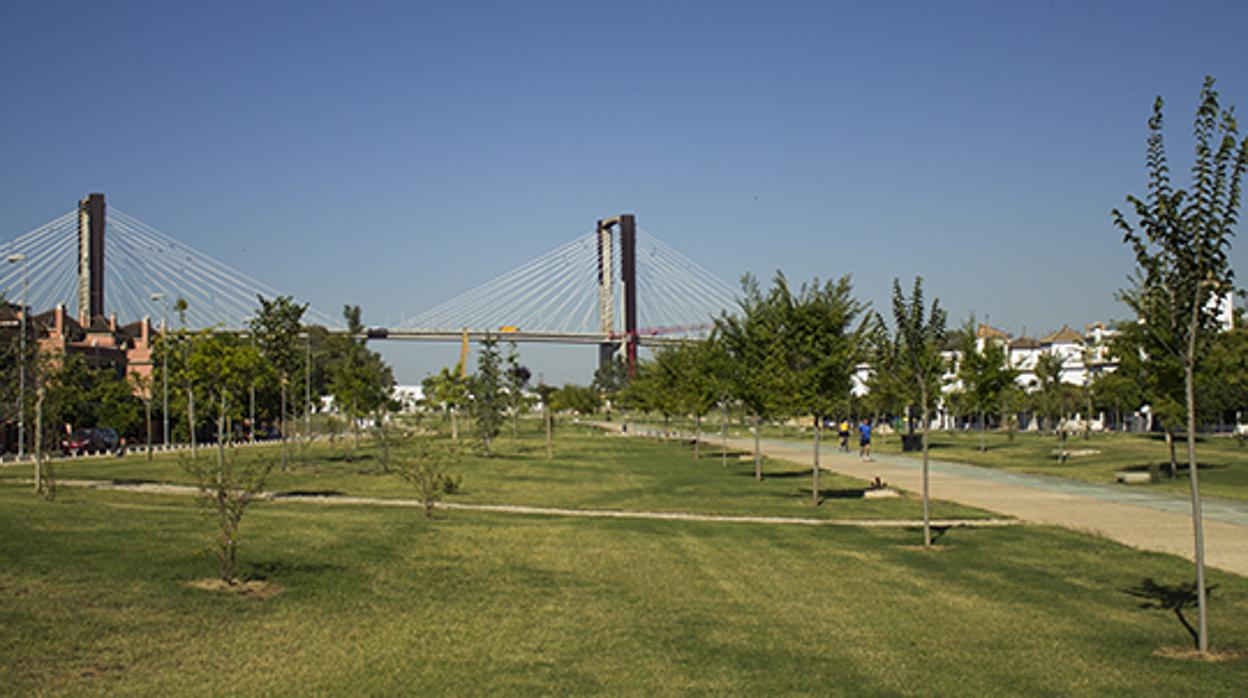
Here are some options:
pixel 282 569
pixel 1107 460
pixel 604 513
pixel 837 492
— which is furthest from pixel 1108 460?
pixel 282 569

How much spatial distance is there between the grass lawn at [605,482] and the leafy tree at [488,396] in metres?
2.51

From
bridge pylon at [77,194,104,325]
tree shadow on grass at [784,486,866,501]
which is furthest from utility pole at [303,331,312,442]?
bridge pylon at [77,194,104,325]

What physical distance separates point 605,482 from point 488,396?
24.2 m

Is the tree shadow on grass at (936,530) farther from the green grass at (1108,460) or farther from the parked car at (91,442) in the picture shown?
the parked car at (91,442)

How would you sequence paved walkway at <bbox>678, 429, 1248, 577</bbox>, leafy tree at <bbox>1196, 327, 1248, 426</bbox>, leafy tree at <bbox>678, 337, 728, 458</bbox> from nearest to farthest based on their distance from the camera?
paved walkway at <bbox>678, 429, 1248, 577</bbox> → leafy tree at <bbox>1196, 327, 1248, 426</bbox> → leafy tree at <bbox>678, 337, 728, 458</bbox>

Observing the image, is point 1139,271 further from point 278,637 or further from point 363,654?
point 278,637

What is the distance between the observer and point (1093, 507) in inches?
1163

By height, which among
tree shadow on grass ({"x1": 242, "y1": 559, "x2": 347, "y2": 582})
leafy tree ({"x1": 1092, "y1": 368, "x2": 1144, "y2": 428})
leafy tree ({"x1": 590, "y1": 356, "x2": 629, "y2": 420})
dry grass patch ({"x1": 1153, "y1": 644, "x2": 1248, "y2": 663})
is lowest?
dry grass patch ({"x1": 1153, "y1": 644, "x2": 1248, "y2": 663})

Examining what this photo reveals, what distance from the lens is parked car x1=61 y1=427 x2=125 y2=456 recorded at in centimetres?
6538

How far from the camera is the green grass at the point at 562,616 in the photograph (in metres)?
10.6

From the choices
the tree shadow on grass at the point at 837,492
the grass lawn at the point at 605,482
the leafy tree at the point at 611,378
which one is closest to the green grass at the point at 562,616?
the grass lawn at the point at 605,482

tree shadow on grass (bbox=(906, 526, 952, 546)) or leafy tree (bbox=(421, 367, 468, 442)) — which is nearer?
tree shadow on grass (bbox=(906, 526, 952, 546))

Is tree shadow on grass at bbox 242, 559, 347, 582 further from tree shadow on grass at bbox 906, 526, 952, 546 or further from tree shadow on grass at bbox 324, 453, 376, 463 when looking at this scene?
tree shadow on grass at bbox 324, 453, 376, 463

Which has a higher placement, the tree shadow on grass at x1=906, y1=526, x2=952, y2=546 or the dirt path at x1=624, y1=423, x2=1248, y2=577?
the tree shadow on grass at x1=906, y1=526, x2=952, y2=546
